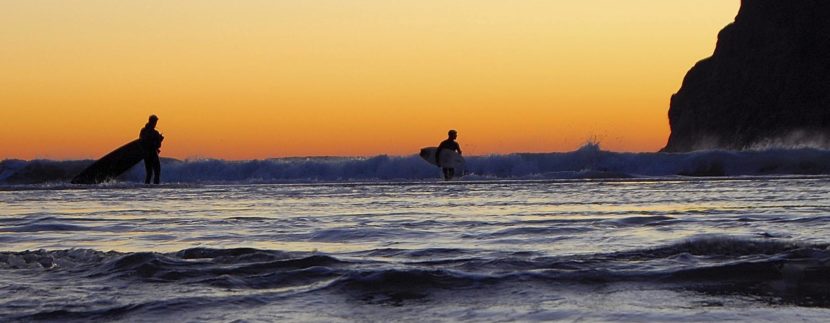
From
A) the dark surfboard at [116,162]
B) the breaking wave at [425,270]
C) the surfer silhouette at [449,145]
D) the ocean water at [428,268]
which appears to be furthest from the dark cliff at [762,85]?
the breaking wave at [425,270]

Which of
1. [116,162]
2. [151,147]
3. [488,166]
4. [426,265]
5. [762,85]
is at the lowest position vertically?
[426,265]

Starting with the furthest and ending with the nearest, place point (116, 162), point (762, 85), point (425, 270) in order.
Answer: point (762, 85), point (116, 162), point (425, 270)

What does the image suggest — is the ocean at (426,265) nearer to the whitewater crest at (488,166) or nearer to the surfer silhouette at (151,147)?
the surfer silhouette at (151,147)

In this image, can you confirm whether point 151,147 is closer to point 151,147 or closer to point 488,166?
point 151,147

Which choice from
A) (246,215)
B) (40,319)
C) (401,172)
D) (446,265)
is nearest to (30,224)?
(246,215)

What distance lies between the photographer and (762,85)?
8306 cm

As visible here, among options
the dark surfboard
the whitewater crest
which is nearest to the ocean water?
the dark surfboard

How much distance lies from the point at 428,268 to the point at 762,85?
80.9 metres

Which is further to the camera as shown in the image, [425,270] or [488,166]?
[488,166]

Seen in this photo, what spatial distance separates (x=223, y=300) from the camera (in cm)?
493

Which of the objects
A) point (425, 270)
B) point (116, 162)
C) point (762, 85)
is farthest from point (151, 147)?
point (762, 85)

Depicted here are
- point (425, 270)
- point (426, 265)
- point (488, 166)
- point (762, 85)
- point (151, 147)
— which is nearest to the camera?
point (425, 270)

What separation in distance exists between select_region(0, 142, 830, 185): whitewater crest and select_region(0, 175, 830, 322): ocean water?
76.9 feet

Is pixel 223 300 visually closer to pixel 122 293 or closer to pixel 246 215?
pixel 122 293
